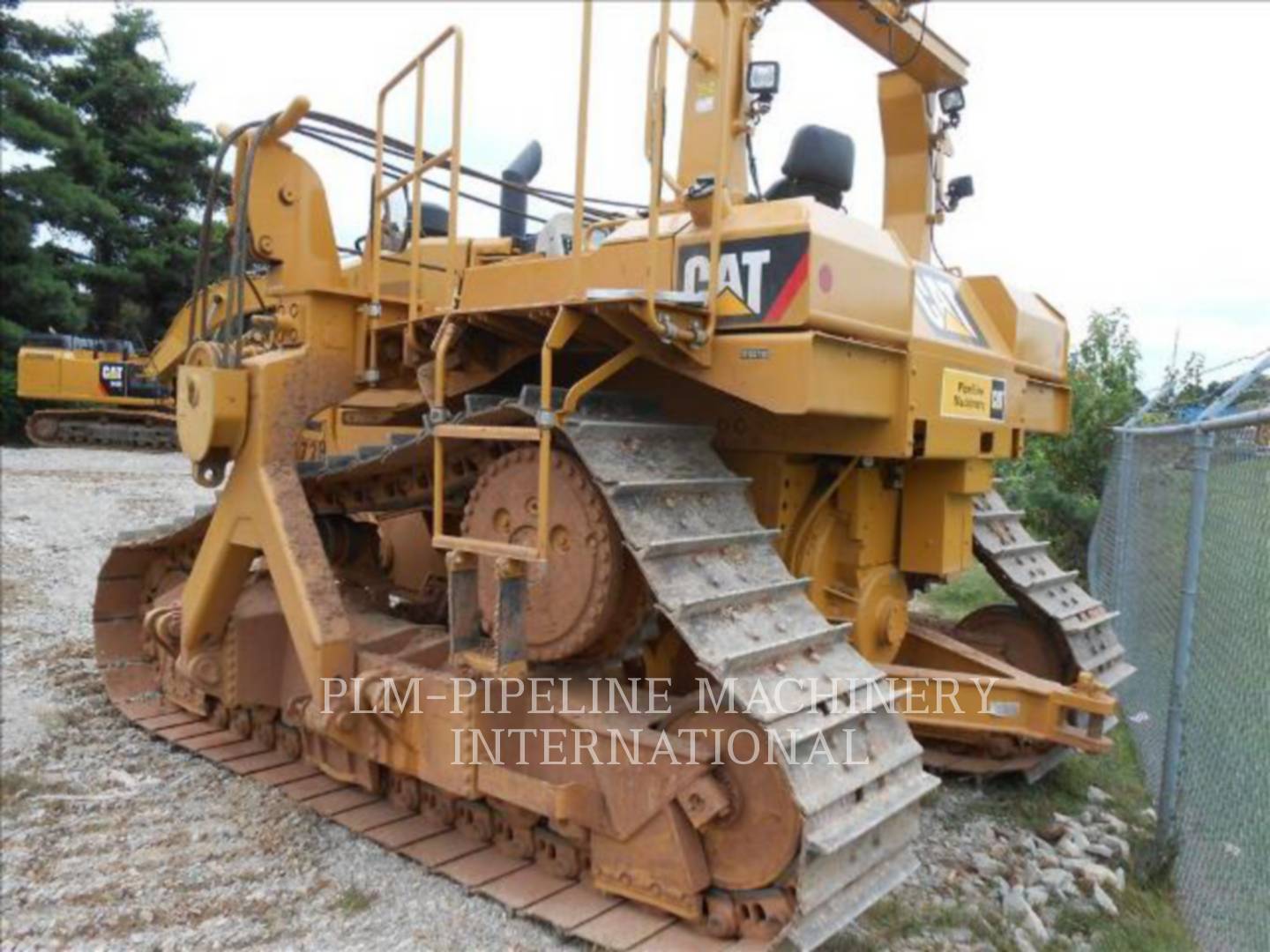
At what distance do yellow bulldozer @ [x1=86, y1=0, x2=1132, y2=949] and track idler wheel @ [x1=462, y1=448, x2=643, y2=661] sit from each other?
1cm

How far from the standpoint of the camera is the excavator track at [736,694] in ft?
9.66

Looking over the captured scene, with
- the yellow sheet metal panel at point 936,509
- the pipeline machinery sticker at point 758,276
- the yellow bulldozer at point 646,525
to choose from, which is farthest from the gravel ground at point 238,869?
the pipeline machinery sticker at point 758,276

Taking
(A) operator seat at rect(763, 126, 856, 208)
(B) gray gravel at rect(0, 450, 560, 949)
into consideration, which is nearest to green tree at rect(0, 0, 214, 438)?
(B) gray gravel at rect(0, 450, 560, 949)

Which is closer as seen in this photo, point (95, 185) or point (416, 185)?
point (416, 185)

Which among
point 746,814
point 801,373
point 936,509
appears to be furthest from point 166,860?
point 936,509

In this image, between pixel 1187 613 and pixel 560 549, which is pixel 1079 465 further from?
pixel 560 549

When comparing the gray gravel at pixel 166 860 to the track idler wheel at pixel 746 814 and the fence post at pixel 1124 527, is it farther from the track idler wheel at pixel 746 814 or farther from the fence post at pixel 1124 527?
the fence post at pixel 1124 527

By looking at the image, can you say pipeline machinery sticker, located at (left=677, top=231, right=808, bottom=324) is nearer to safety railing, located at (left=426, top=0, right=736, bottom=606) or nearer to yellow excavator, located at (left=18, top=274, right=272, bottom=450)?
safety railing, located at (left=426, top=0, right=736, bottom=606)

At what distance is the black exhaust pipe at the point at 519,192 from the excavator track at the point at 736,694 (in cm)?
225

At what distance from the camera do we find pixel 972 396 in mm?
4039

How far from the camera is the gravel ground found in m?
3.49

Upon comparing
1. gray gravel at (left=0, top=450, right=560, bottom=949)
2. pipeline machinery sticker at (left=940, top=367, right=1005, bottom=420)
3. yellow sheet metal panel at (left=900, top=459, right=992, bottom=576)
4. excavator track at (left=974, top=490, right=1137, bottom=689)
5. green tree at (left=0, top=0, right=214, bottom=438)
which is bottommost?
gray gravel at (left=0, top=450, right=560, bottom=949)

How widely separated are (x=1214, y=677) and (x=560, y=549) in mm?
2707

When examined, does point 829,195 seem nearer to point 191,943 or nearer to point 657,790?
point 657,790
